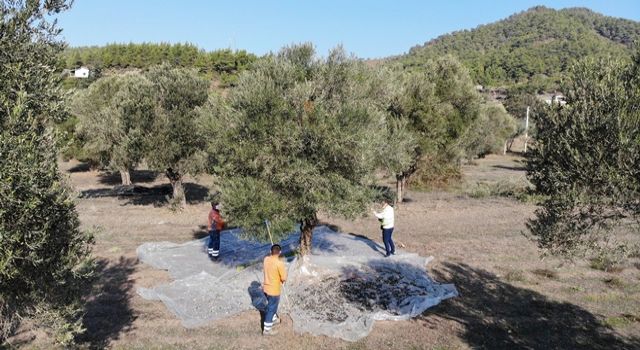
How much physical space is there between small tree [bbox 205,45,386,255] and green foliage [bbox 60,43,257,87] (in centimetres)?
8024

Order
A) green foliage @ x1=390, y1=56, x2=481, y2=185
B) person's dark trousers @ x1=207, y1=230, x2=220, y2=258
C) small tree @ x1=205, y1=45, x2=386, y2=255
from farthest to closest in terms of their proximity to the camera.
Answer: green foliage @ x1=390, y1=56, x2=481, y2=185, person's dark trousers @ x1=207, y1=230, x2=220, y2=258, small tree @ x1=205, y1=45, x2=386, y2=255

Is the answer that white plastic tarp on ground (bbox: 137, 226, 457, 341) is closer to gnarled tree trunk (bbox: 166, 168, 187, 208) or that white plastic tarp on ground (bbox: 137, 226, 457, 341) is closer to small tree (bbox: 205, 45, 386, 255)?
small tree (bbox: 205, 45, 386, 255)

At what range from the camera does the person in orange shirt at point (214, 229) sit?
52.1 feet

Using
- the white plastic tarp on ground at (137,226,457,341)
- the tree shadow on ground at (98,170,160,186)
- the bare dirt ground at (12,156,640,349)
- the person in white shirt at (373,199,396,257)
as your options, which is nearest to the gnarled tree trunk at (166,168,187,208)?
the bare dirt ground at (12,156,640,349)

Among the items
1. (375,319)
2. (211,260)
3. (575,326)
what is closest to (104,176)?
(211,260)

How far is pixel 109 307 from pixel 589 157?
1200 cm

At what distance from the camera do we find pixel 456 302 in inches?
521

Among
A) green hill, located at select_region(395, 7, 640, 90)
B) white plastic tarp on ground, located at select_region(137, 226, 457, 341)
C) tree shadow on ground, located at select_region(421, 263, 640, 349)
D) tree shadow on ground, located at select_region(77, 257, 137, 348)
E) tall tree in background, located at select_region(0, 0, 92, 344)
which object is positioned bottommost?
tree shadow on ground, located at select_region(421, 263, 640, 349)

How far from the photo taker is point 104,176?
43969 millimetres

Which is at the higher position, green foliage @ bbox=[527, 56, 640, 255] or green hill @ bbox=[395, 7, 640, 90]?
green hill @ bbox=[395, 7, 640, 90]

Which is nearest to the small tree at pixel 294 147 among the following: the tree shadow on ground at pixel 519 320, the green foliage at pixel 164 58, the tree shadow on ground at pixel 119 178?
the tree shadow on ground at pixel 519 320

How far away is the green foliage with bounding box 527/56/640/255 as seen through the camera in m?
7.85

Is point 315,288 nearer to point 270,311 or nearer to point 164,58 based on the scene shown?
point 270,311

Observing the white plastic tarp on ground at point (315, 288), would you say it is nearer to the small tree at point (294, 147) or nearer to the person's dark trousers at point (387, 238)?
the person's dark trousers at point (387, 238)
